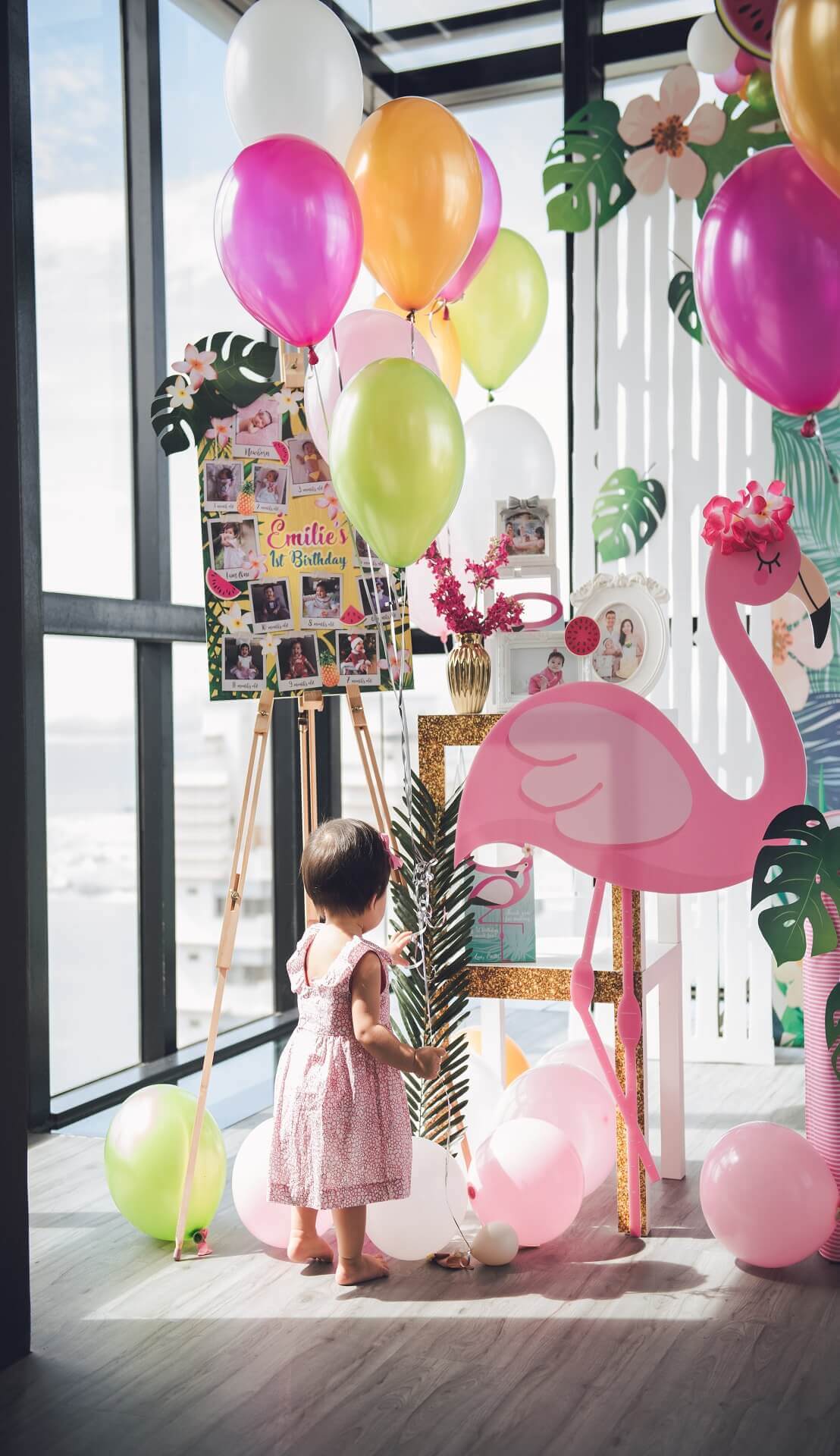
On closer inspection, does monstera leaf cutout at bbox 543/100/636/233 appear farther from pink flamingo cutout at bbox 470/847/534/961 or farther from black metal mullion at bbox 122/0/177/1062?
pink flamingo cutout at bbox 470/847/534/961

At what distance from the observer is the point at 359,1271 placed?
2.46 meters

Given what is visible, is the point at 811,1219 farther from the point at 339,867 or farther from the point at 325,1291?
the point at 339,867

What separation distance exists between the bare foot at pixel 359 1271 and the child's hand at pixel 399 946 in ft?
1.77

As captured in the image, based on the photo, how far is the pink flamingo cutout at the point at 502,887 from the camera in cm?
278

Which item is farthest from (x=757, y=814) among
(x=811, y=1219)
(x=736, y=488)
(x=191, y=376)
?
(x=736, y=488)

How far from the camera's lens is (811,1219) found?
240cm

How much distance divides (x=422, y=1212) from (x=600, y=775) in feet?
2.85

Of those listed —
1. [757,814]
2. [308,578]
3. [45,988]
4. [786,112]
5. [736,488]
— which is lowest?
[45,988]

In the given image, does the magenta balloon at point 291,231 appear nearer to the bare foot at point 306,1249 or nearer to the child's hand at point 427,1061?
the child's hand at point 427,1061

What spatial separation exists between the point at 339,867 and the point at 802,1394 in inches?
44.4

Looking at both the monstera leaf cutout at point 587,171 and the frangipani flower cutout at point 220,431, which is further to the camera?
the monstera leaf cutout at point 587,171

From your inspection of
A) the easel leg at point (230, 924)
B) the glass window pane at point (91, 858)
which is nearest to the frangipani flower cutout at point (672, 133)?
the glass window pane at point (91, 858)

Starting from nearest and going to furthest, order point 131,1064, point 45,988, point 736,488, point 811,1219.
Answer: point 811,1219, point 45,988, point 131,1064, point 736,488

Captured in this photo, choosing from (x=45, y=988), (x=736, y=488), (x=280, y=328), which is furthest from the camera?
(x=736, y=488)
